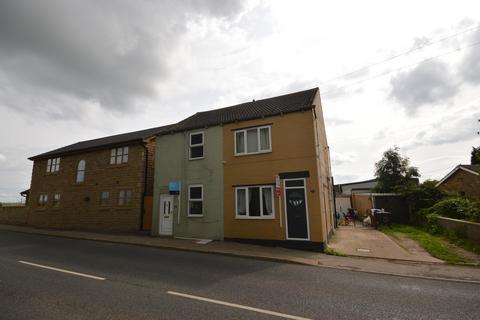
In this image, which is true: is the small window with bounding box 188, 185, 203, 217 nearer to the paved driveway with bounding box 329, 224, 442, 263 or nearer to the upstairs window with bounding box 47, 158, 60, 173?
the paved driveway with bounding box 329, 224, 442, 263

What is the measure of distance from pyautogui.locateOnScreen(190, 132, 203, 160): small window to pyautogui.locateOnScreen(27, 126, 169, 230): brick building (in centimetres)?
408

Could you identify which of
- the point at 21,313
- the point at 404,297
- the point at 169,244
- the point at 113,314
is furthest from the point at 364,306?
the point at 169,244

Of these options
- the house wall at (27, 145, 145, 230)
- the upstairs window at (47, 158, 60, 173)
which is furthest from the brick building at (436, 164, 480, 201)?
the upstairs window at (47, 158, 60, 173)

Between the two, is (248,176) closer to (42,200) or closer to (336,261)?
(336,261)

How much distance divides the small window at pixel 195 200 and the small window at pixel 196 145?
1.72 metres

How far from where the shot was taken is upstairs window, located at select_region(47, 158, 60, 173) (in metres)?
21.6

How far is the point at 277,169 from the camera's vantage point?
1213 cm

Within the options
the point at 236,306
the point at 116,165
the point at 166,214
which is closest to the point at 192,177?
the point at 166,214

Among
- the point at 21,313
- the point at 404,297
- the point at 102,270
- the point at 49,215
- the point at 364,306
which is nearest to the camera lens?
the point at 21,313

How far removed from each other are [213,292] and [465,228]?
12279mm

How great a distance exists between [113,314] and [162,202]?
10603 mm

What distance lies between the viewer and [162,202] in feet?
48.2

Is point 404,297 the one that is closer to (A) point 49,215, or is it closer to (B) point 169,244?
(B) point 169,244

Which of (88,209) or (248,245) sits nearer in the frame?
(248,245)
